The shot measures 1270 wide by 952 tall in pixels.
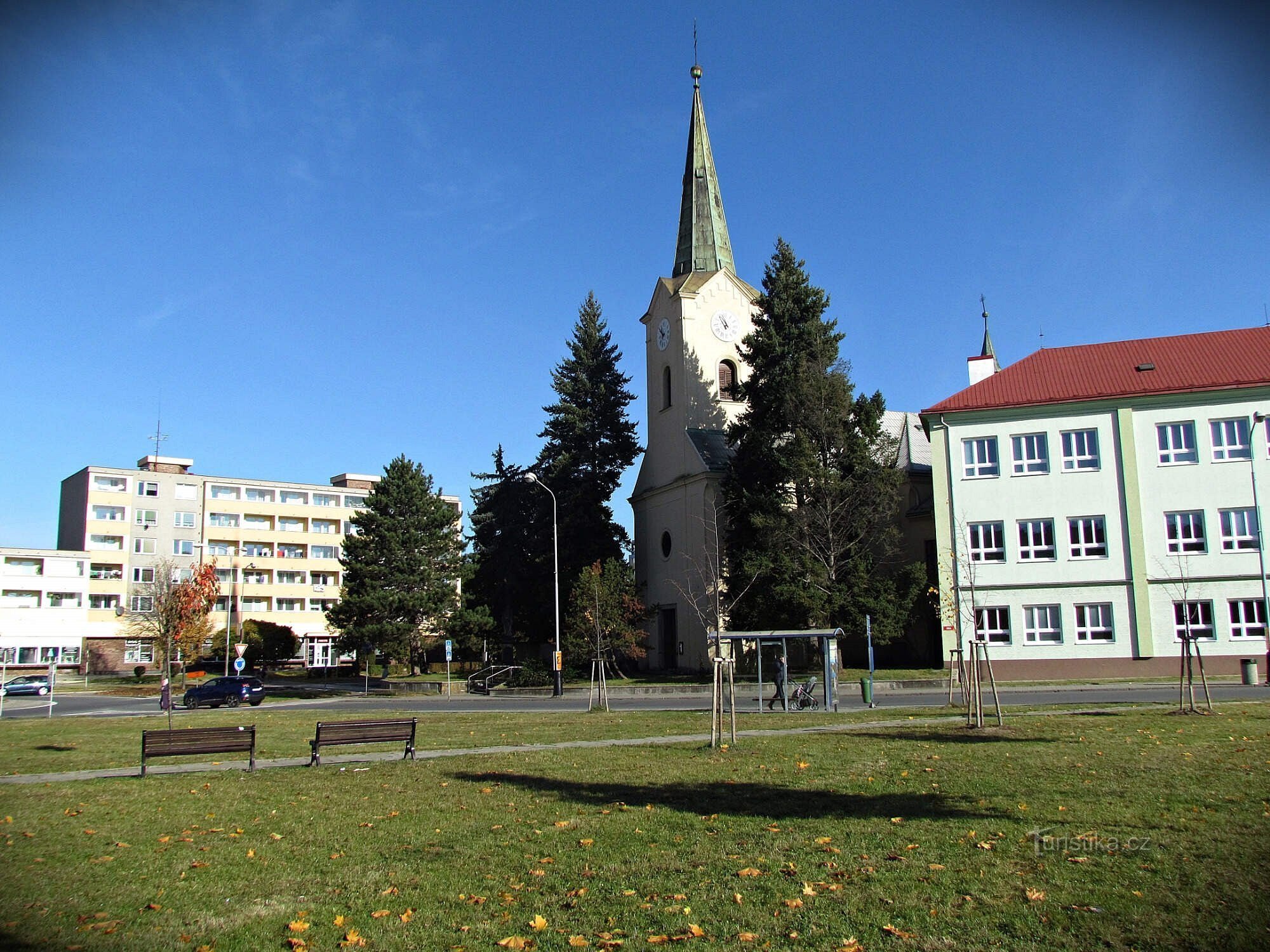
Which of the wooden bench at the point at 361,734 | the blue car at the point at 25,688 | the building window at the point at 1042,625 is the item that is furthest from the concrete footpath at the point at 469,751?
the blue car at the point at 25,688

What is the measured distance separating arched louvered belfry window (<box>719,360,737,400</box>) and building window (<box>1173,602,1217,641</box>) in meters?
25.0

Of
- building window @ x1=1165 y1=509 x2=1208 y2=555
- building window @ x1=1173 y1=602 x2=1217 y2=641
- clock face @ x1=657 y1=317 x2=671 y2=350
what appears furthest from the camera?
clock face @ x1=657 y1=317 x2=671 y2=350

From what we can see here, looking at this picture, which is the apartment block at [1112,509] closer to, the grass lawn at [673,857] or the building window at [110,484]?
the grass lawn at [673,857]

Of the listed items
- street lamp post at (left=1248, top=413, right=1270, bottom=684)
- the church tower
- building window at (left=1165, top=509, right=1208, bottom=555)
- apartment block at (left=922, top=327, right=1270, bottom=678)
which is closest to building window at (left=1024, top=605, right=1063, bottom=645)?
apartment block at (left=922, top=327, right=1270, bottom=678)

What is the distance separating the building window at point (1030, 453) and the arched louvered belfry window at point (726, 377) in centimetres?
1724

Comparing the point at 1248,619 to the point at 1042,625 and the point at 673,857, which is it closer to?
the point at 1042,625

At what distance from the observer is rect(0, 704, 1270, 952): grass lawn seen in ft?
20.4

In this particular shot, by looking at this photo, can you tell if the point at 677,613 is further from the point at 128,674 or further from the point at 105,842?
the point at 128,674

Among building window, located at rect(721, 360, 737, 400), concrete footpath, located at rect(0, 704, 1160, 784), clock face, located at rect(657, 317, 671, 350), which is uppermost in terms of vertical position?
clock face, located at rect(657, 317, 671, 350)

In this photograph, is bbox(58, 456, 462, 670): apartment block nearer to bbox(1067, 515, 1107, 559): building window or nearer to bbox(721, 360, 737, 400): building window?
bbox(721, 360, 737, 400): building window

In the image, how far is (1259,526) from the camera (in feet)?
128

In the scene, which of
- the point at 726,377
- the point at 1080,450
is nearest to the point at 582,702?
the point at 1080,450

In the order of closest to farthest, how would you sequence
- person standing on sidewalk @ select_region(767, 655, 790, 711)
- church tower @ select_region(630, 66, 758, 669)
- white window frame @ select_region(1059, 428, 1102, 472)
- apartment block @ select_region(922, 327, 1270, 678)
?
1. person standing on sidewalk @ select_region(767, 655, 790, 711)
2. apartment block @ select_region(922, 327, 1270, 678)
3. white window frame @ select_region(1059, 428, 1102, 472)
4. church tower @ select_region(630, 66, 758, 669)

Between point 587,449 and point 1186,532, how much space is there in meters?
32.0
